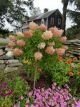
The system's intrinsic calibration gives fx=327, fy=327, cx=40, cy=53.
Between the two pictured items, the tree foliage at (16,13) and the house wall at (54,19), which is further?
the house wall at (54,19)

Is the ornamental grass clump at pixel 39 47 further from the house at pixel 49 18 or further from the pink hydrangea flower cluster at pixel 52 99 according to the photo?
the house at pixel 49 18

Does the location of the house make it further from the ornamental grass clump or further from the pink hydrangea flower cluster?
the pink hydrangea flower cluster

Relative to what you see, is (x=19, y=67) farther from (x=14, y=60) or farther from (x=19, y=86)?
(x=19, y=86)

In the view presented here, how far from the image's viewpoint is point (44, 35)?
678cm

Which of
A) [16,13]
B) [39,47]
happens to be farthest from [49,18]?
[39,47]

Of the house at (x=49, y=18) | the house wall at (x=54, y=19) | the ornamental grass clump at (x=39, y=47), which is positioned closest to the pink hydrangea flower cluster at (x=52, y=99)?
the ornamental grass clump at (x=39, y=47)

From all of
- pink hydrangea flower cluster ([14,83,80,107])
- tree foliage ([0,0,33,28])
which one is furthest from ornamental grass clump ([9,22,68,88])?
tree foliage ([0,0,33,28])

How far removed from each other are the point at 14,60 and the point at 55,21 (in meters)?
42.5

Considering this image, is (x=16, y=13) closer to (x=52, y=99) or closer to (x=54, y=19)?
(x=54, y=19)

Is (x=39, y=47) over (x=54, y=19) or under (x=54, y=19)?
over

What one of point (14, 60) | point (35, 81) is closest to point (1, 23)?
point (14, 60)

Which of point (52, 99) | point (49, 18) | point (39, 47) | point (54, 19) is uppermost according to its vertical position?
point (39, 47)

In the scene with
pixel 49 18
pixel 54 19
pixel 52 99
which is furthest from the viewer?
pixel 54 19

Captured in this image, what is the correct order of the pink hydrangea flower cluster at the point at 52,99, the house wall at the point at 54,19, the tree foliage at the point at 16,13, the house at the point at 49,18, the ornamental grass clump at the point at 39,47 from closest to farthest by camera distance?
the pink hydrangea flower cluster at the point at 52,99 < the ornamental grass clump at the point at 39,47 < the tree foliage at the point at 16,13 < the house at the point at 49,18 < the house wall at the point at 54,19
